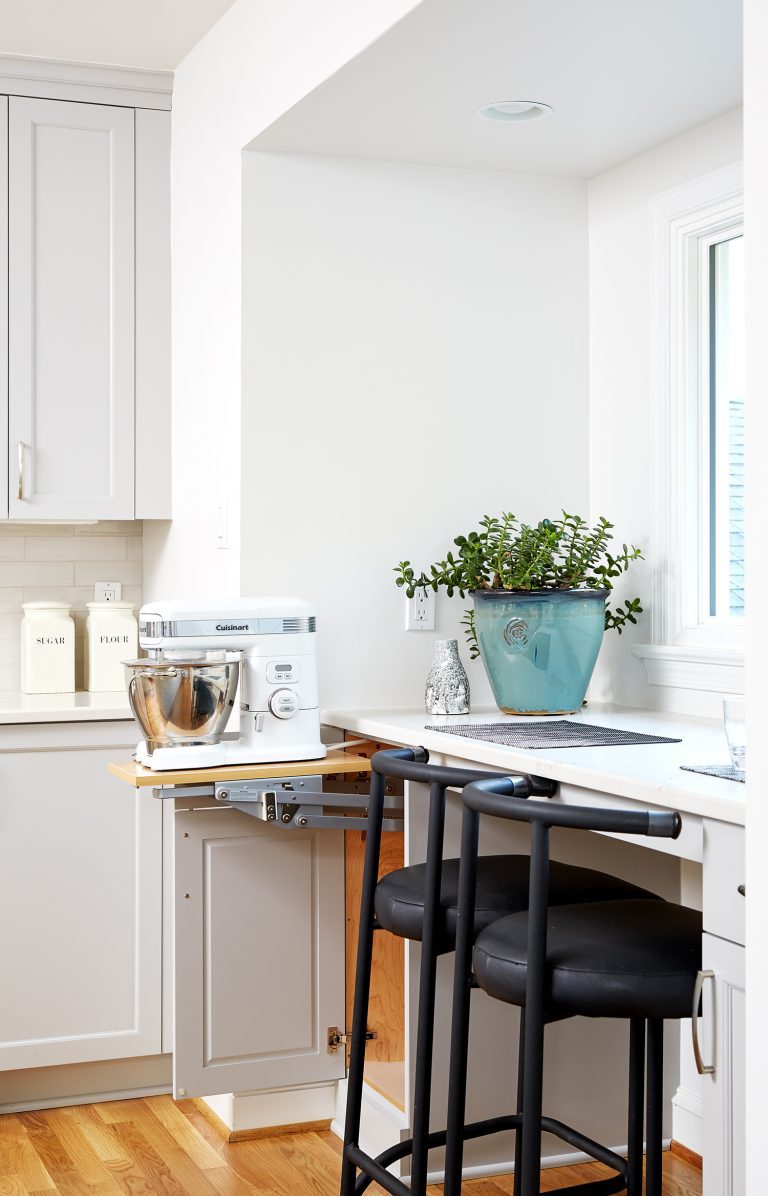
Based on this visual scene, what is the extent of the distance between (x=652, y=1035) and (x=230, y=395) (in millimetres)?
1626

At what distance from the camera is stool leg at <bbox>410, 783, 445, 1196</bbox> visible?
6.72 ft

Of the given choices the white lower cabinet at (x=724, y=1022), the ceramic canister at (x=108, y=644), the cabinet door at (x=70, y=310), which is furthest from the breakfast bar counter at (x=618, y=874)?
the cabinet door at (x=70, y=310)

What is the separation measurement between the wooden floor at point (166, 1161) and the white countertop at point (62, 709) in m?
0.93

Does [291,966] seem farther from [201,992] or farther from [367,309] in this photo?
[367,309]

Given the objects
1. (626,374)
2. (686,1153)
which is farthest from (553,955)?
(626,374)

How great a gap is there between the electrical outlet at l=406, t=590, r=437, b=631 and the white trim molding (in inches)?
59.5

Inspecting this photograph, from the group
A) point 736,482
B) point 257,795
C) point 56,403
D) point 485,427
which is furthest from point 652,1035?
point 56,403

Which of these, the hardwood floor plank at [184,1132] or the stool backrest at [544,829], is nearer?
the stool backrest at [544,829]

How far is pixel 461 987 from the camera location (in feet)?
6.27

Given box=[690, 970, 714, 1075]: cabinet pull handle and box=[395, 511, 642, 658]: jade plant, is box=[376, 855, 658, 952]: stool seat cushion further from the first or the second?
box=[395, 511, 642, 658]: jade plant

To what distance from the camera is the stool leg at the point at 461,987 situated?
190cm

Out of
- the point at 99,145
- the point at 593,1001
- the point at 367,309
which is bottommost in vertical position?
the point at 593,1001

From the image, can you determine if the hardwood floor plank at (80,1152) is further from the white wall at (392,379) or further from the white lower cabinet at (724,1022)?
the white lower cabinet at (724,1022)

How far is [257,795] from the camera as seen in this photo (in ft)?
8.45
